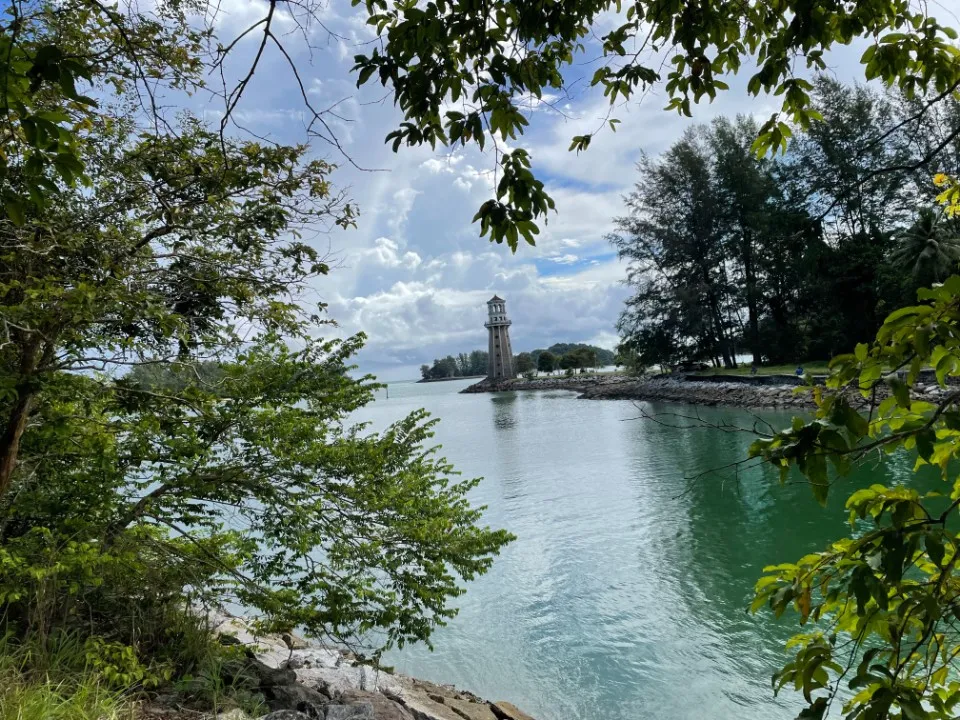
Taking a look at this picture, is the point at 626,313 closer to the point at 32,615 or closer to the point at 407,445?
the point at 407,445

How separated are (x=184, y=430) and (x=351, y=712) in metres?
2.13

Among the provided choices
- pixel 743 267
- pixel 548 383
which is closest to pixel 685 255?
pixel 743 267

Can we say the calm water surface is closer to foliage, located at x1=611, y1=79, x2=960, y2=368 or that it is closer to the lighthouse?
foliage, located at x1=611, y1=79, x2=960, y2=368

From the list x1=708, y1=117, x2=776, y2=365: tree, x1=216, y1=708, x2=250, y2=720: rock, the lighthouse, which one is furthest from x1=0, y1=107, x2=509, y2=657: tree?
the lighthouse

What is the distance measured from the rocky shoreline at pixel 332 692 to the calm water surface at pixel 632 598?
0.77 m

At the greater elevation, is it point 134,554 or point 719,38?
point 719,38

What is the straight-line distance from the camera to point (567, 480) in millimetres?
14375

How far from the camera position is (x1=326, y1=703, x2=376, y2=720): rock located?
334 centimetres

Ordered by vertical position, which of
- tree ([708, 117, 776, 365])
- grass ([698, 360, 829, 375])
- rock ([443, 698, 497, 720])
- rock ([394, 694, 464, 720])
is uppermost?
tree ([708, 117, 776, 365])

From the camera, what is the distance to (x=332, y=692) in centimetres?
415

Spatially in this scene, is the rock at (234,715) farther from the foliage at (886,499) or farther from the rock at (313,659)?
the foliage at (886,499)

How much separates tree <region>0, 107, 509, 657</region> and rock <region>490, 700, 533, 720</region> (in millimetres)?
1333

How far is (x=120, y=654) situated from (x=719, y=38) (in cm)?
394

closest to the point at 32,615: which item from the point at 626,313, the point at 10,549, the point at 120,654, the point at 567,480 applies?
the point at 10,549
